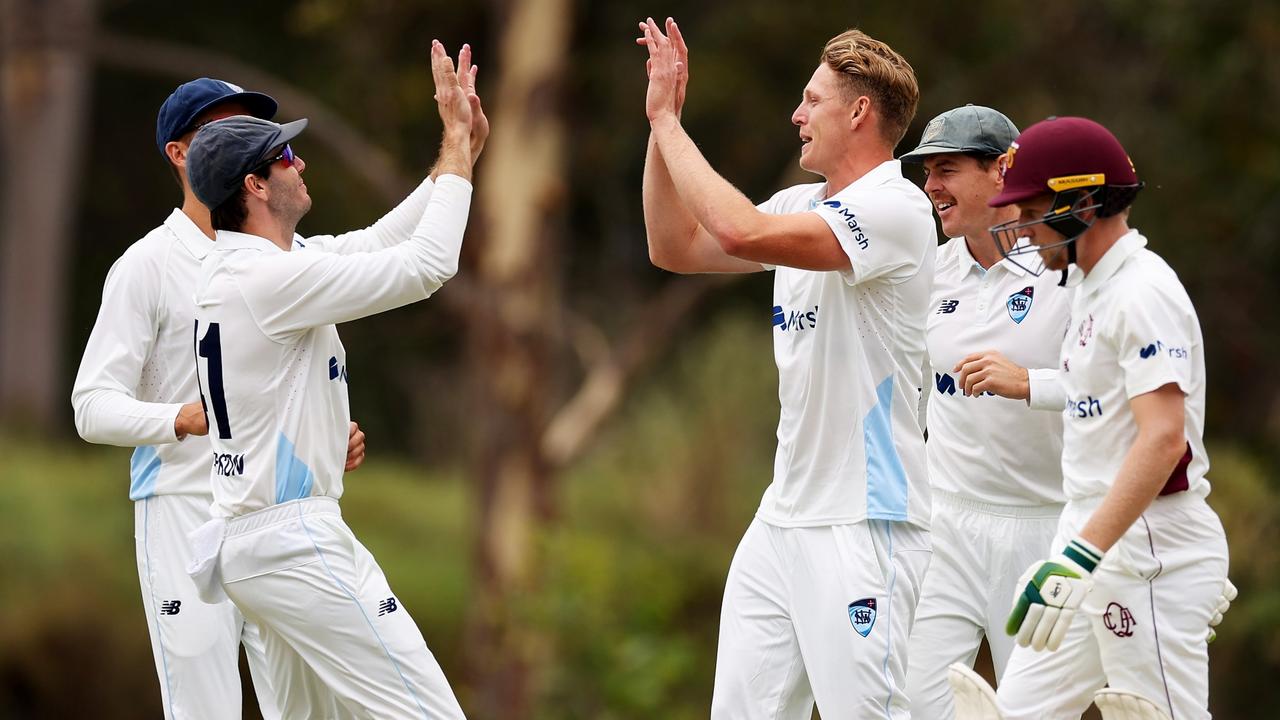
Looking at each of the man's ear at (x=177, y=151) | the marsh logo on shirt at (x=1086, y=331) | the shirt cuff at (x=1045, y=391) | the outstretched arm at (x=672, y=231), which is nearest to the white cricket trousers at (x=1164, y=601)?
the marsh logo on shirt at (x=1086, y=331)

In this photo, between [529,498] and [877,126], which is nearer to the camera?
[877,126]

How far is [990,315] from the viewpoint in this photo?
5.73m

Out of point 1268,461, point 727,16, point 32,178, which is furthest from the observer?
point 32,178

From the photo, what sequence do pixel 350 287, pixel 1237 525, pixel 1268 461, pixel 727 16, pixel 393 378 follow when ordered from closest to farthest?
pixel 350 287, pixel 1237 525, pixel 1268 461, pixel 727 16, pixel 393 378

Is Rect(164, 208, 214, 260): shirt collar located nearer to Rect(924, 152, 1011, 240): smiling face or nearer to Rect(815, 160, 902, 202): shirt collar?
Rect(815, 160, 902, 202): shirt collar

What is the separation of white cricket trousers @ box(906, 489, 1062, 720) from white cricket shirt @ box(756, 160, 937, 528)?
715 mm

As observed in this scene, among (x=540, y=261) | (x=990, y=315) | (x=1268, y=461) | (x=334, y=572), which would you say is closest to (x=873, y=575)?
(x=990, y=315)

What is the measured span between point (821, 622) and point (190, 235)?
2454 millimetres

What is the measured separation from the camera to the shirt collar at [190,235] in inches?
225

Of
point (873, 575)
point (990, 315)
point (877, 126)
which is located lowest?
point (873, 575)

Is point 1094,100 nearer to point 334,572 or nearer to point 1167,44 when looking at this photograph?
point 1167,44

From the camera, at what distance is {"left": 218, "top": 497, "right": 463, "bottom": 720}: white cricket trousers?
4.90 m

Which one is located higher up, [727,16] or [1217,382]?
[727,16]

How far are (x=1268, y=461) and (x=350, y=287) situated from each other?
1301cm
